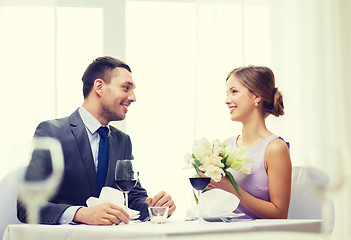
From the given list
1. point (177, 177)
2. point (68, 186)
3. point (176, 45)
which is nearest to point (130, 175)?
point (68, 186)

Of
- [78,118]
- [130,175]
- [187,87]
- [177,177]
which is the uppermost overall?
[187,87]

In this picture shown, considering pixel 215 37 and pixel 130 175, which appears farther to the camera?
pixel 215 37

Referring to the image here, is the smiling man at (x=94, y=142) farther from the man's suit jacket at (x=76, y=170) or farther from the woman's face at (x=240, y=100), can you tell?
the woman's face at (x=240, y=100)

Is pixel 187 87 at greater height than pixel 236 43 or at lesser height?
lesser

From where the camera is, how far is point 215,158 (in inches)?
69.4

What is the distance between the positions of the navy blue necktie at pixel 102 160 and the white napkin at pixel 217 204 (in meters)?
0.81

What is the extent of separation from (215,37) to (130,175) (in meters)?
2.66

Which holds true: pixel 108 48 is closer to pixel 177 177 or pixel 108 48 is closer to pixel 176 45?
pixel 176 45

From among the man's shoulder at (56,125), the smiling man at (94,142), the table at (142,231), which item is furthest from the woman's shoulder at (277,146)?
the man's shoulder at (56,125)

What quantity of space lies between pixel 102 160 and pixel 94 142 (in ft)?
0.44

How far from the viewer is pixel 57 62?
12.7ft

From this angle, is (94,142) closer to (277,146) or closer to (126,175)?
(126,175)

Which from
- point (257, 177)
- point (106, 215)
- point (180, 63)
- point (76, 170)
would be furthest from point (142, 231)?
point (180, 63)

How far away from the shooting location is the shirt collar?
252 cm
